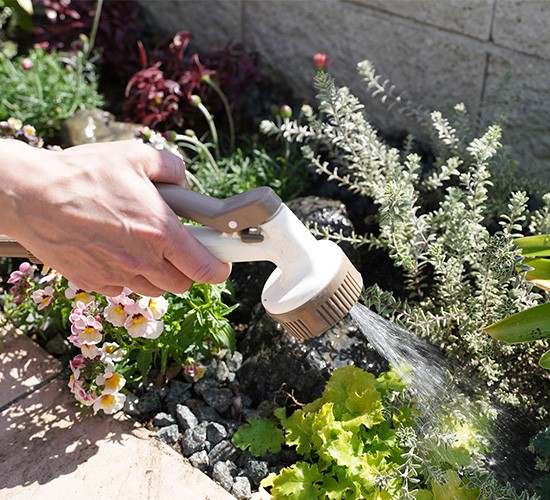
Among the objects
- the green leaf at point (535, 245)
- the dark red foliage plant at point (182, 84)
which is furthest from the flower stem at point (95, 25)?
the green leaf at point (535, 245)

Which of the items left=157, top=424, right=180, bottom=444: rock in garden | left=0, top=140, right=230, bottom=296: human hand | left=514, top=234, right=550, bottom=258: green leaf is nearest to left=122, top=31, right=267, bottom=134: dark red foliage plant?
left=157, top=424, right=180, bottom=444: rock in garden

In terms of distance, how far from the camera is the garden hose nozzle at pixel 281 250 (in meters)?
1.74

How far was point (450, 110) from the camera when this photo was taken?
11.2 feet

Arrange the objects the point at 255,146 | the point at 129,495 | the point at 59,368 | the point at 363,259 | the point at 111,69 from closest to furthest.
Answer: the point at 129,495 < the point at 59,368 < the point at 363,259 < the point at 255,146 < the point at 111,69

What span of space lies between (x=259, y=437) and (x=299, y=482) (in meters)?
0.27

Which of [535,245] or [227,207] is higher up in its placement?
[227,207]

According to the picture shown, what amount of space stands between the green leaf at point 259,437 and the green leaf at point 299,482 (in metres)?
0.17

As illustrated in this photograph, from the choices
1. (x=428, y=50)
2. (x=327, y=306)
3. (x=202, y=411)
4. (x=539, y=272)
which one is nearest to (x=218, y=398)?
(x=202, y=411)

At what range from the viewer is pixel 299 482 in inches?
89.2

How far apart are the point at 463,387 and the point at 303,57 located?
2.15m

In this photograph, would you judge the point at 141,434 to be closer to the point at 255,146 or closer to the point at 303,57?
the point at 255,146

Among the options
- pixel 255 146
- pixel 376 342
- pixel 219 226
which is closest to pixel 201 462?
pixel 376 342

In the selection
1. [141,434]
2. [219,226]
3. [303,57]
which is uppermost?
[219,226]

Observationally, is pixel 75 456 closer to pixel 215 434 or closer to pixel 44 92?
pixel 215 434
